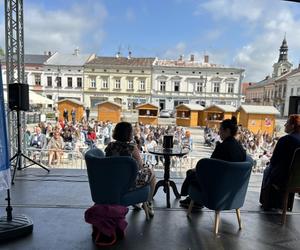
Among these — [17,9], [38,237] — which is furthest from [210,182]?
[17,9]

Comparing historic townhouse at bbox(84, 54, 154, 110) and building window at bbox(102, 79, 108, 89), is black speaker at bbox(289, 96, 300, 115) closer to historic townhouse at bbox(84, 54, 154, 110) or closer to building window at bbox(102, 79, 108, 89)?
historic townhouse at bbox(84, 54, 154, 110)

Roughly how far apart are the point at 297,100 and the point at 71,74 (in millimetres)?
29455

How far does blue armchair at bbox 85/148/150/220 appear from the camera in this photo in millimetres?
2510

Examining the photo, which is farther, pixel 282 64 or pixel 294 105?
pixel 282 64

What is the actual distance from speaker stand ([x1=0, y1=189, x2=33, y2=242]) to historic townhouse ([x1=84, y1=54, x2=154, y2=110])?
28.0 meters

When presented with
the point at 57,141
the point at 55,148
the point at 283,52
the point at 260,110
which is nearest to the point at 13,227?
the point at 55,148

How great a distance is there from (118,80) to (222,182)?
28891 mm

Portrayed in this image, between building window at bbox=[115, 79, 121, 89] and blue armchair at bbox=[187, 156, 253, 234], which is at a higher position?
building window at bbox=[115, 79, 121, 89]

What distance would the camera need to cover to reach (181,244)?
2.42 meters

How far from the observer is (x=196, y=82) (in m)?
30.3

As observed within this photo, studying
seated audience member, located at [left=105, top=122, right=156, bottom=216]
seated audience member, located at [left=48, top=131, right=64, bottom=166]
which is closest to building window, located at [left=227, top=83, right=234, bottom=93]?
seated audience member, located at [left=48, top=131, right=64, bottom=166]

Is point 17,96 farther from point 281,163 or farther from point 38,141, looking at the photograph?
point 38,141

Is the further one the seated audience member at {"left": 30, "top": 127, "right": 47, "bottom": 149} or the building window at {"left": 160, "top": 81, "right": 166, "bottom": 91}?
the building window at {"left": 160, "top": 81, "right": 166, "bottom": 91}

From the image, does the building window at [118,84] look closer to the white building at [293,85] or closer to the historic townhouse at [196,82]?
the historic townhouse at [196,82]
